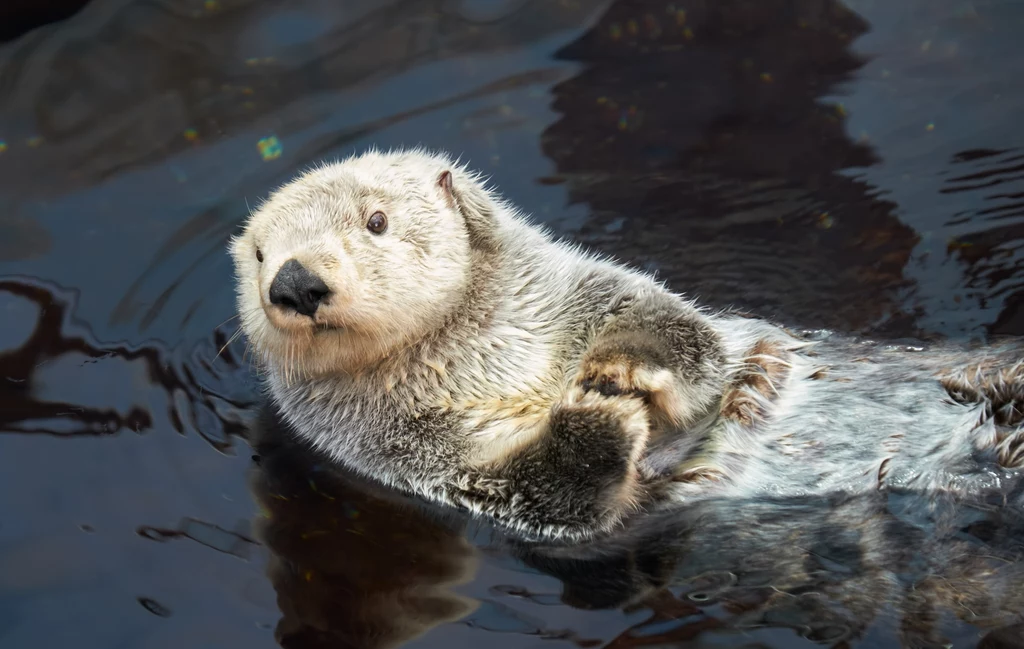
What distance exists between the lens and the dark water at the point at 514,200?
3135 millimetres

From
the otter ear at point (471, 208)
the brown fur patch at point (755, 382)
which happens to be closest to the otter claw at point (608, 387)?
the brown fur patch at point (755, 382)

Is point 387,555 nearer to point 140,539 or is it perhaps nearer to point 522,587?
point 522,587

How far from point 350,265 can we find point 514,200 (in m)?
2.14

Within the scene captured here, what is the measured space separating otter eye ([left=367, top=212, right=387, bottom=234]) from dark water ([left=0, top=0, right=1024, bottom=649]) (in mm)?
1059

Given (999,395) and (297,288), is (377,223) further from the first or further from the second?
(999,395)

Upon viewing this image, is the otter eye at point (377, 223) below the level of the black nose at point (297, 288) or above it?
above

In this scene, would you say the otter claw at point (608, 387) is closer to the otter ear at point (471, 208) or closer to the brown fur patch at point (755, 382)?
the brown fur patch at point (755, 382)

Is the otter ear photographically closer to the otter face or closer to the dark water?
the otter face

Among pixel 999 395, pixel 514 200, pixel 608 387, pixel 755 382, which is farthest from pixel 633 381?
pixel 514 200

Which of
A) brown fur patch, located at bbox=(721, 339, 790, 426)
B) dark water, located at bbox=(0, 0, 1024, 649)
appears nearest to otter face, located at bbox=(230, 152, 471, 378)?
dark water, located at bbox=(0, 0, 1024, 649)

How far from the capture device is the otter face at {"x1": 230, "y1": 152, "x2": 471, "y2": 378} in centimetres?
325

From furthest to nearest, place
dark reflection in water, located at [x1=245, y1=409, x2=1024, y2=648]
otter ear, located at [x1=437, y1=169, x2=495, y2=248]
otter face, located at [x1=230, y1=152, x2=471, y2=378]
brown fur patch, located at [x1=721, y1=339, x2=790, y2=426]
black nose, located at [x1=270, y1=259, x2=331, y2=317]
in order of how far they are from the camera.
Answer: otter ear, located at [x1=437, y1=169, x2=495, y2=248] < brown fur patch, located at [x1=721, y1=339, x2=790, y2=426] < otter face, located at [x1=230, y1=152, x2=471, y2=378] < black nose, located at [x1=270, y1=259, x2=331, y2=317] < dark reflection in water, located at [x1=245, y1=409, x2=1024, y2=648]

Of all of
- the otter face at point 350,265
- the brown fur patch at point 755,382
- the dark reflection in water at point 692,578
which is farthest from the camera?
the brown fur patch at point 755,382

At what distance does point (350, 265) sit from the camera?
3318 millimetres
